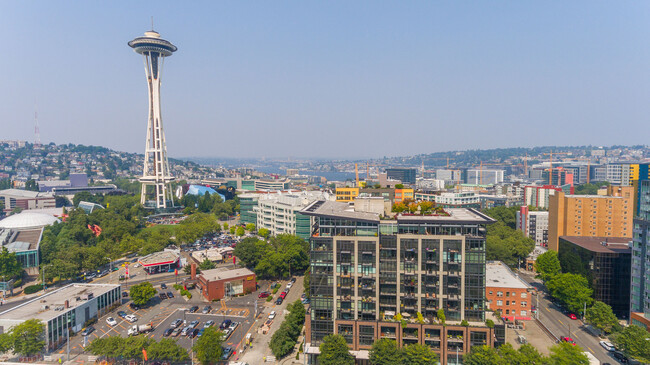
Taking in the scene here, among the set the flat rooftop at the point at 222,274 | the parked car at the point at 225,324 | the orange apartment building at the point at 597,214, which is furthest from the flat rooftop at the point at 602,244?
the flat rooftop at the point at 222,274

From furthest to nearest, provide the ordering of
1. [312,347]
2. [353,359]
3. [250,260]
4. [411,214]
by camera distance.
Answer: [250,260] → [411,214] → [312,347] → [353,359]

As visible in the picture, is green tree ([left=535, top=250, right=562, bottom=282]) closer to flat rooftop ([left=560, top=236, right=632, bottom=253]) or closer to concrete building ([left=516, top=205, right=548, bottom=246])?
flat rooftop ([left=560, top=236, right=632, bottom=253])

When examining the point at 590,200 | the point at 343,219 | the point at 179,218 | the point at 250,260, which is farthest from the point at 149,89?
the point at 590,200

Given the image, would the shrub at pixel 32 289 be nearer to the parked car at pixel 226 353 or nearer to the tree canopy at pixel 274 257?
the tree canopy at pixel 274 257

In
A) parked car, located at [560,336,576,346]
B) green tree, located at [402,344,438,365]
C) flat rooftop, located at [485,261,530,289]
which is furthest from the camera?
flat rooftop, located at [485,261,530,289]

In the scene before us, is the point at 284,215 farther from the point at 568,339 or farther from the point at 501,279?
Answer: the point at 568,339

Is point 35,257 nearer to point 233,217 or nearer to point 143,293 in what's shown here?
point 143,293

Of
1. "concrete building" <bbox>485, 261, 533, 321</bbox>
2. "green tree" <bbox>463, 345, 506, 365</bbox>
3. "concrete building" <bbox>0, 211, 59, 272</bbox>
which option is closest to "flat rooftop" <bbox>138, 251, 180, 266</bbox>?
"concrete building" <bbox>0, 211, 59, 272</bbox>

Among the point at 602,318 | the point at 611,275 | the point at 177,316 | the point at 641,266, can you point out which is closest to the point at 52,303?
the point at 177,316
